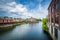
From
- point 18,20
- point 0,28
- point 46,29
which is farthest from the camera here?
point 18,20

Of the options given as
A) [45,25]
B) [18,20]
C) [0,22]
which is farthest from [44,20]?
[18,20]

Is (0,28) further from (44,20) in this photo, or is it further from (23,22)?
(23,22)

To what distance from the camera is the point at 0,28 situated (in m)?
10.1

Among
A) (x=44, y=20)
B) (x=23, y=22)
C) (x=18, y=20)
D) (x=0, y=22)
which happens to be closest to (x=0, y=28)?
(x=0, y=22)

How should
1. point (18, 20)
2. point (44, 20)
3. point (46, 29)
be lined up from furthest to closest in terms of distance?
1. point (18, 20)
2. point (44, 20)
3. point (46, 29)

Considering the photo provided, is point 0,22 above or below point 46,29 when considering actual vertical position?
above

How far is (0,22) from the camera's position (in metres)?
9.31

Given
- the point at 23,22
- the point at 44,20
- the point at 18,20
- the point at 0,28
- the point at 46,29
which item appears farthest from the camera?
the point at 23,22

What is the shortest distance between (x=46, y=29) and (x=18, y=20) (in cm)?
942

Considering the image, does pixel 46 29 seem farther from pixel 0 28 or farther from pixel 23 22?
pixel 23 22

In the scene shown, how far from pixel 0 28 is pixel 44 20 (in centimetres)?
518

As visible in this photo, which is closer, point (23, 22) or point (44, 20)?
point (44, 20)

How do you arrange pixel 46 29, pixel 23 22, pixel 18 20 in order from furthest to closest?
pixel 23 22 < pixel 18 20 < pixel 46 29

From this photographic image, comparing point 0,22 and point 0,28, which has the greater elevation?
point 0,22
